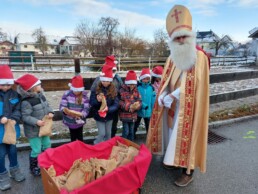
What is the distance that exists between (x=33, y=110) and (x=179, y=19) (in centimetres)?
218

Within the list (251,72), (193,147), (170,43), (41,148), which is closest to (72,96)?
(41,148)

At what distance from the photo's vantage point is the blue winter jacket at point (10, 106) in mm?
2837

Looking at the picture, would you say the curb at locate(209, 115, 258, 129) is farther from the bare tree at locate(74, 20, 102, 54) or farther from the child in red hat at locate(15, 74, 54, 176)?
the bare tree at locate(74, 20, 102, 54)

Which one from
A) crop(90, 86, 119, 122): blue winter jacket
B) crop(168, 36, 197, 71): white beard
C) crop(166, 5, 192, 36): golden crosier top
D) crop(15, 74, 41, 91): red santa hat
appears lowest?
crop(90, 86, 119, 122): blue winter jacket

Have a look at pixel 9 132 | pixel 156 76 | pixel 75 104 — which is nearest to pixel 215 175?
pixel 156 76

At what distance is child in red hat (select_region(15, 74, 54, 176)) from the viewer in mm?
2986

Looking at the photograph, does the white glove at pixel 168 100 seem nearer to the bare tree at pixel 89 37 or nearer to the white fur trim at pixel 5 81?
the white fur trim at pixel 5 81

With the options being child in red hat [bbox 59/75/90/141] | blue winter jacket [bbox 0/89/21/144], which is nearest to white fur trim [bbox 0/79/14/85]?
blue winter jacket [bbox 0/89/21/144]

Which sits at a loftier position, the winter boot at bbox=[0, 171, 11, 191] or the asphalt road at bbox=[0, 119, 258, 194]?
the winter boot at bbox=[0, 171, 11, 191]

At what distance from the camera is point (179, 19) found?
9.44 ft

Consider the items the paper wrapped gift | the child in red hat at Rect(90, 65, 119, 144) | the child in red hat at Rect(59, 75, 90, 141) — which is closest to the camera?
the paper wrapped gift

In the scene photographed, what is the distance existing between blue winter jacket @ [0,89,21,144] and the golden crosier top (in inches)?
84.3

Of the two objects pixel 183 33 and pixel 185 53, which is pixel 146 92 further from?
pixel 183 33

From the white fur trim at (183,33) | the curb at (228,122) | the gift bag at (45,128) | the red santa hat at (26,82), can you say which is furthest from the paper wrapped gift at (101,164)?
the curb at (228,122)
